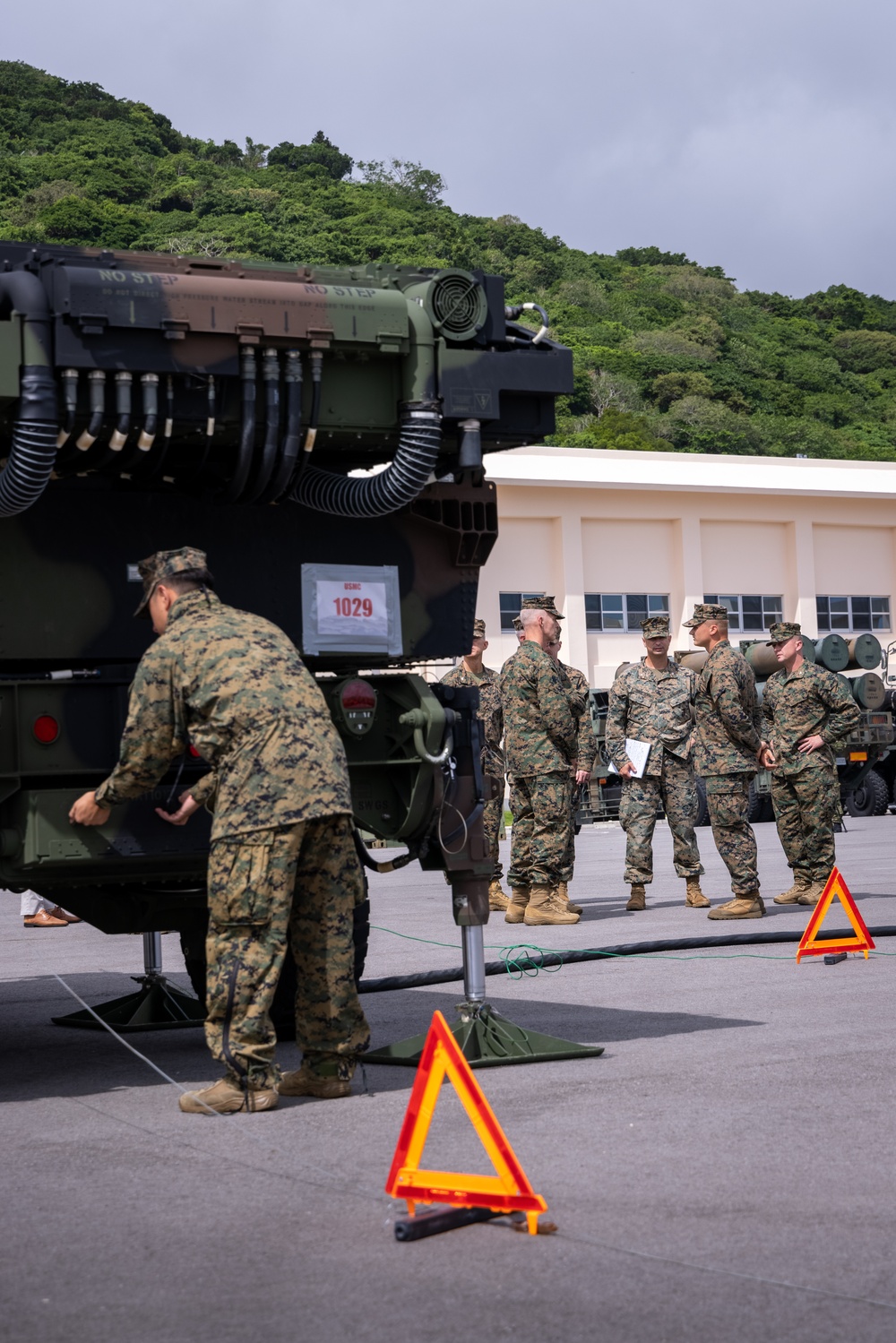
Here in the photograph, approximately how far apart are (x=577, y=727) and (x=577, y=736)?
10cm

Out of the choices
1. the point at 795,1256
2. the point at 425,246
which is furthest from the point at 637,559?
the point at 425,246

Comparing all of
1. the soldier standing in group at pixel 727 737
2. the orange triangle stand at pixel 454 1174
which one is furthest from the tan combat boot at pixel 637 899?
the orange triangle stand at pixel 454 1174

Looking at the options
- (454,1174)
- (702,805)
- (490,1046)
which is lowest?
(702,805)

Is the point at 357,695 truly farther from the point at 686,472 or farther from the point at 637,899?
the point at 686,472

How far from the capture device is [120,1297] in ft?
12.2

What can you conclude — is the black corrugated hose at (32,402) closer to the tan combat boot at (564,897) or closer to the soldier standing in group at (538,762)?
the soldier standing in group at (538,762)

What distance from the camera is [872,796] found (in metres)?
26.7

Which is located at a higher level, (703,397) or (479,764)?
(703,397)

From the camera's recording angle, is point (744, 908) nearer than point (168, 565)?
No

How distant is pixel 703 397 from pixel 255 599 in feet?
246

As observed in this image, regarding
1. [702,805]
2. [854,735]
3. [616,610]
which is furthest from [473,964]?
[616,610]

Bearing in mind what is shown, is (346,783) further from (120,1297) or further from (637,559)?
(637,559)

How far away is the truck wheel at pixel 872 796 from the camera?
26.6 metres

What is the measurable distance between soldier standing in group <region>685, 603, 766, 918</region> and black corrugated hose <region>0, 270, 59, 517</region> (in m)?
7.08
